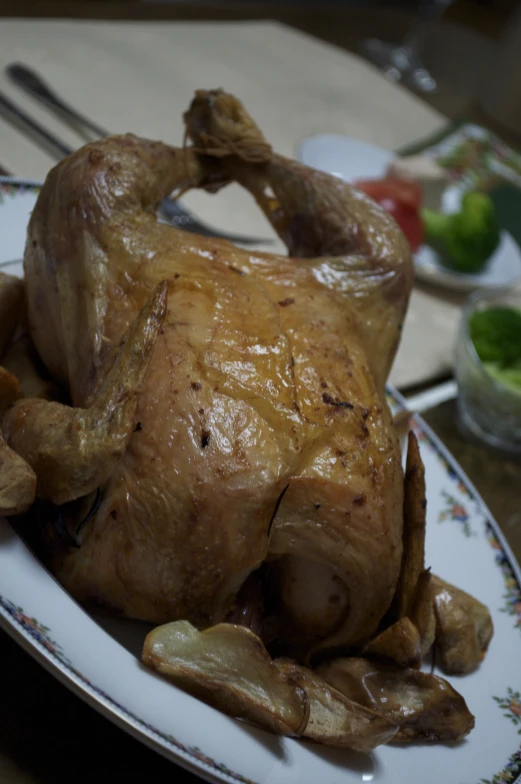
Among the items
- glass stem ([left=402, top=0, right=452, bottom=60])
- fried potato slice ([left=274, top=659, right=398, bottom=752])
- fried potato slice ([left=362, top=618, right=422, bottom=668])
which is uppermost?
glass stem ([left=402, top=0, right=452, bottom=60])

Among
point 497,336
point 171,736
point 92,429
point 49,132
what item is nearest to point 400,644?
point 171,736

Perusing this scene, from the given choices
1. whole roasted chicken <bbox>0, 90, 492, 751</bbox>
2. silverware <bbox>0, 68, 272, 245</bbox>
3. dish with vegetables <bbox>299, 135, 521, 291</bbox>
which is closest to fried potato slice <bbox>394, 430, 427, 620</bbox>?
whole roasted chicken <bbox>0, 90, 492, 751</bbox>

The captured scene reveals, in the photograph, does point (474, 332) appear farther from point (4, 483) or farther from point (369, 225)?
point (4, 483)

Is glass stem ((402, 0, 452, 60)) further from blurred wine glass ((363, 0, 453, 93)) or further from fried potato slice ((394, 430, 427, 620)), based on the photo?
fried potato slice ((394, 430, 427, 620))

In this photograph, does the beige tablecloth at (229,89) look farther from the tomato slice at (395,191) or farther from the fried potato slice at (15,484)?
the fried potato slice at (15,484)

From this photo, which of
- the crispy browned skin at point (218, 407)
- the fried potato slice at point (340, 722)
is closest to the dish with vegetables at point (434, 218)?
the crispy browned skin at point (218, 407)
